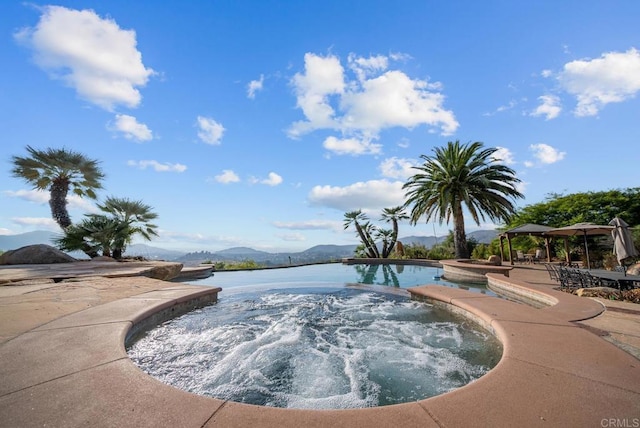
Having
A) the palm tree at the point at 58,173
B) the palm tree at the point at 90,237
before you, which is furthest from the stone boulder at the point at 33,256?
the palm tree at the point at 58,173

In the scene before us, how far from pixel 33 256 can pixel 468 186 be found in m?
19.3

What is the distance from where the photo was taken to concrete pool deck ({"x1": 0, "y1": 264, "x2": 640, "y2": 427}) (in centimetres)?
170

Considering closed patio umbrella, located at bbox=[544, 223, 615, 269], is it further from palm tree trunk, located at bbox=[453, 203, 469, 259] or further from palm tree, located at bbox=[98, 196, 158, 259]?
palm tree, located at bbox=[98, 196, 158, 259]

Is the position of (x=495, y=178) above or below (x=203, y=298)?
above

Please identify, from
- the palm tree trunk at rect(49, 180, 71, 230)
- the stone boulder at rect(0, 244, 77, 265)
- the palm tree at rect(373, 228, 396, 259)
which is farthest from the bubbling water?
the palm tree at rect(373, 228, 396, 259)

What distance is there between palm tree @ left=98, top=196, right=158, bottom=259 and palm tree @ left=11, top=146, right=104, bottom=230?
2.03 m

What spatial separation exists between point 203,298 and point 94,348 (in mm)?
3666

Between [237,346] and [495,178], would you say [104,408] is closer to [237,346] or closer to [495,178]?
[237,346]

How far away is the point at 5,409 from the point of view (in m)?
1.77

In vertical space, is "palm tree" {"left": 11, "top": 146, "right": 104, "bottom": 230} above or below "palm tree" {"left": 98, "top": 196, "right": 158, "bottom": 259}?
above

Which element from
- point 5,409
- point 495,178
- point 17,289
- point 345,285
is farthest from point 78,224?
point 495,178

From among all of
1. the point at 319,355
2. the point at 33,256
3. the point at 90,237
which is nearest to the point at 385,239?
the point at 90,237

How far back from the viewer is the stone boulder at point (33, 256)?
9.69 m

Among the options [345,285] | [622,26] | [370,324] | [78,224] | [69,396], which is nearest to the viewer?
[69,396]
